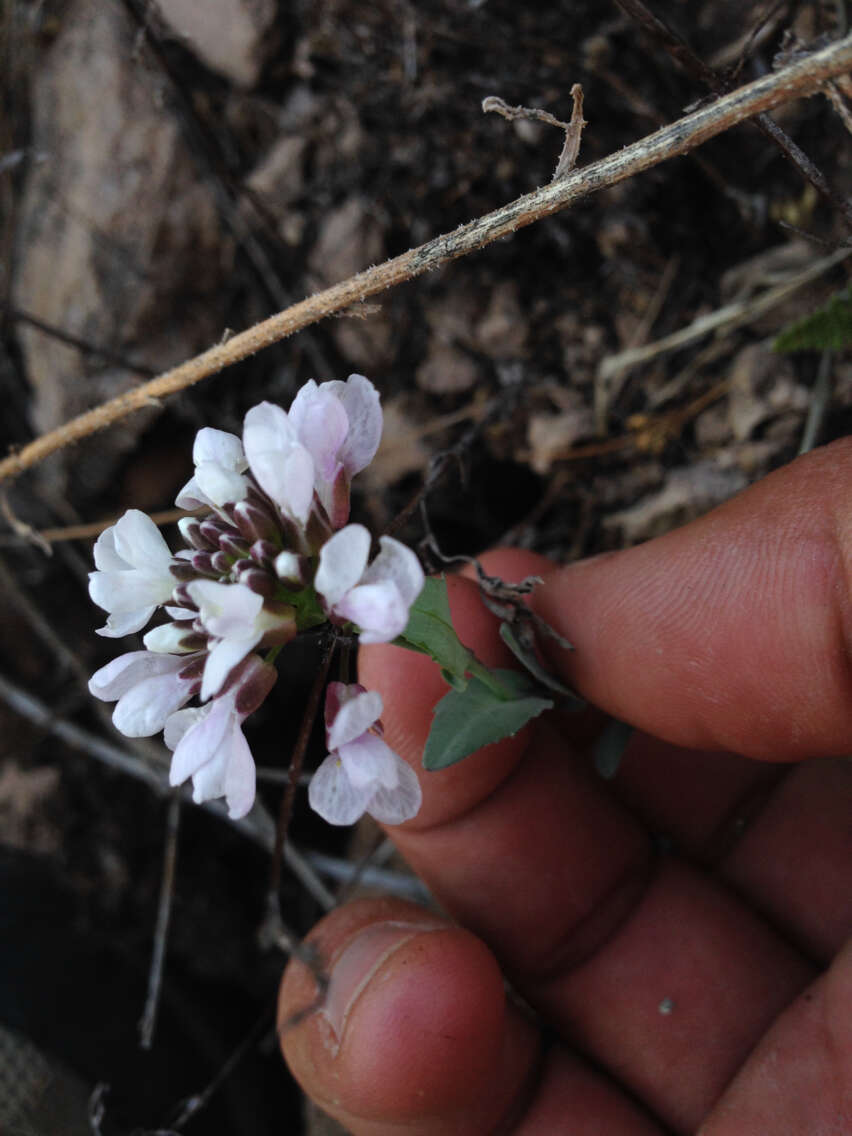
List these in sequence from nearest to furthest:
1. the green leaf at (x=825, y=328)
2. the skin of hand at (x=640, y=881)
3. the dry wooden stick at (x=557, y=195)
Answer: the dry wooden stick at (x=557, y=195), the skin of hand at (x=640, y=881), the green leaf at (x=825, y=328)

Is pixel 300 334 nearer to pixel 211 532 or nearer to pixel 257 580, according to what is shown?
pixel 211 532

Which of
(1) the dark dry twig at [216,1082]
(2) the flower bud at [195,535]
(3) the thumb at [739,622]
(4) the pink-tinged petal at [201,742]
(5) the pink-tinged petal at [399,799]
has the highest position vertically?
(2) the flower bud at [195,535]

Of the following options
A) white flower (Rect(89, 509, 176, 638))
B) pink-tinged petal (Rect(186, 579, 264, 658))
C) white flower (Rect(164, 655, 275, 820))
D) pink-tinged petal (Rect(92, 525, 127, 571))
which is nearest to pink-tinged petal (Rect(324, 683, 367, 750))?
white flower (Rect(164, 655, 275, 820))

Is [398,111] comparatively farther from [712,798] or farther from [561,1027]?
[561,1027]

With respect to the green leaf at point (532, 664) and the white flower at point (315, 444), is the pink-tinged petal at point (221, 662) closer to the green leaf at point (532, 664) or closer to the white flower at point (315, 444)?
the white flower at point (315, 444)

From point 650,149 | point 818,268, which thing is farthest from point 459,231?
point 818,268

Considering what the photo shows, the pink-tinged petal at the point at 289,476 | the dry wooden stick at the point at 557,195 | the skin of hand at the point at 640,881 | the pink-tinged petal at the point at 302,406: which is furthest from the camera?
the skin of hand at the point at 640,881

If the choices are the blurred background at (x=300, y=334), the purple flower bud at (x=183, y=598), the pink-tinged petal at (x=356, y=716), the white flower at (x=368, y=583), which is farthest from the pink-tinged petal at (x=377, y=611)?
the blurred background at (x=300, y=334)
